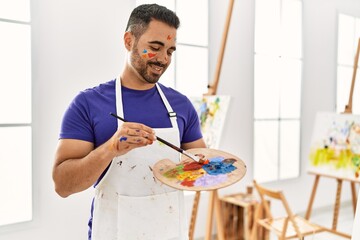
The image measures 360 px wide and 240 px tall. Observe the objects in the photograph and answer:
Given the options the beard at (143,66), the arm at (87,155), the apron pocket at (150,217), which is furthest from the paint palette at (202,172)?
the beard at (143,66)

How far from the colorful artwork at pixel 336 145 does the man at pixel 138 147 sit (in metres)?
2.42

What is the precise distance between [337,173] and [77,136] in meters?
2.85

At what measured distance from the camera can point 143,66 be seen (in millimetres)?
1272

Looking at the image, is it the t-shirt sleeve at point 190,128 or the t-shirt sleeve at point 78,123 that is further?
the t-shirt sleeve at point 190,128

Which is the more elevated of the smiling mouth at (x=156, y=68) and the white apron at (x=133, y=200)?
the smiling mouth at (x=156, y=68)

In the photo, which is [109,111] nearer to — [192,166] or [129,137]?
[129,137]

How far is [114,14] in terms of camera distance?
8.50 ft

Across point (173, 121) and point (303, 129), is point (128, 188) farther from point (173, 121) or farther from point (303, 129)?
point (303, 129)

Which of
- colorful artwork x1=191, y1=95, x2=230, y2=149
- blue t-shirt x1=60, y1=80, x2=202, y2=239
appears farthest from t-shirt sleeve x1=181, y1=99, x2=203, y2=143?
colorful artwork x1=191, y1=95, x2=230, y2=149

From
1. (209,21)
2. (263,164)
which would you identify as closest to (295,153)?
(263,164)

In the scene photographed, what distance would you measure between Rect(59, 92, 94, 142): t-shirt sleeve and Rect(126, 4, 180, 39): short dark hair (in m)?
0.31

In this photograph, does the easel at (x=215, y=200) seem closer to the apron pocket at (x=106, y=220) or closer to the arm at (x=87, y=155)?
the apron pocket at (x=106, y=220)

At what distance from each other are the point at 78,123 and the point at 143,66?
31 centimetres

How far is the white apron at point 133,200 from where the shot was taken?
49.7 inches
